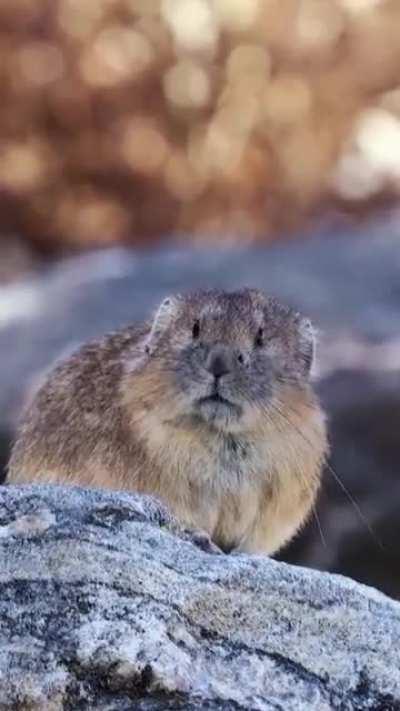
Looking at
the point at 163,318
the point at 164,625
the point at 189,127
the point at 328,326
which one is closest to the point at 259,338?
the point at 163,318

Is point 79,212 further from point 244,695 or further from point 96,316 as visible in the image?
point 244,695

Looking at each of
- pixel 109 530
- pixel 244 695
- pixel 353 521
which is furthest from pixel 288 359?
pixel 353 521

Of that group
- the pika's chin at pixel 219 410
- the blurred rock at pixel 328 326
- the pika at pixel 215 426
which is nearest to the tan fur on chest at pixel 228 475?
the pika at pixel 215 426

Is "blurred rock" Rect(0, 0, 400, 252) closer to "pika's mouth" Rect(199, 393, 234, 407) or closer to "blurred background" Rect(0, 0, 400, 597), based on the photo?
"blurred background" Rect(0, 0, 400, 597)

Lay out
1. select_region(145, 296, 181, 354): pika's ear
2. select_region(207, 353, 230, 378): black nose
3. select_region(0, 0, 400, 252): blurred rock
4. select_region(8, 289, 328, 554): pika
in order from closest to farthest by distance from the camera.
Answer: select_region(207, 353, 230, 378): black nose → select_region(8, 289, 328, 554): pika → select_region(145, 296, 181, 354): pika's ear → select_region(0, 0, 400, 252): blurred rock

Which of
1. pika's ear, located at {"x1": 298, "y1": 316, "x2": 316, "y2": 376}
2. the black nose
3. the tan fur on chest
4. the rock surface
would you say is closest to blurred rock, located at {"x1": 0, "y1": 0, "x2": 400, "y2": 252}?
pika's ear, located at {"x1": 298, "y1": 316, "x2": 316, "y2": 376}
